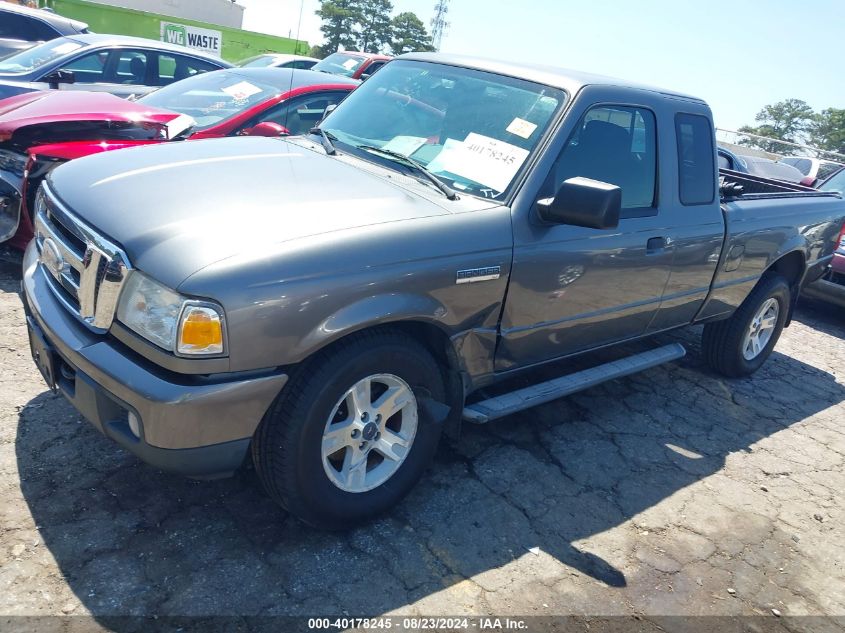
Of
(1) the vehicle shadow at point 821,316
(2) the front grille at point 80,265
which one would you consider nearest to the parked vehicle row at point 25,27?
(2) the front grille at point 80,265

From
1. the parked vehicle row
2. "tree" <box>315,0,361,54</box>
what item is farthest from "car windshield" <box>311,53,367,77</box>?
"tree" <box>315,0,361,54</box>

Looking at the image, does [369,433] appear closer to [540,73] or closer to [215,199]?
[215,199]

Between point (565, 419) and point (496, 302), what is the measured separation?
1459 millimetres

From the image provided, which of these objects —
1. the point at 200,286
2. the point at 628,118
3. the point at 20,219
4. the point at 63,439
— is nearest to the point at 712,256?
the point at 628,118

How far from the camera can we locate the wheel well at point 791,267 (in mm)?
5312

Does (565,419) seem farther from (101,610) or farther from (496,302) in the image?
(101,610)

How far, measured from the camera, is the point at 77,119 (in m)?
4.79

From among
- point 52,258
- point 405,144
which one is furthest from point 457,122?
point 52,258

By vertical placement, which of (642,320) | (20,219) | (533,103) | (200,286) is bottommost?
(20,219)

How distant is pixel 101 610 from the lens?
2.40 meters

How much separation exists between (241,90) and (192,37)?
60.8ft

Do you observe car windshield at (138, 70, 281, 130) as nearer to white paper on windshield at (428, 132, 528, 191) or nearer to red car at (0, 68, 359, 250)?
red car at (0, 68, 359, 250)

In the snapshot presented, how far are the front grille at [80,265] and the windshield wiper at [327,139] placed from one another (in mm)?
1302

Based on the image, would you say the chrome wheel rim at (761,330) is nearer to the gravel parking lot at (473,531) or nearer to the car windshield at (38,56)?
the gravel parking lot at (473,531)
